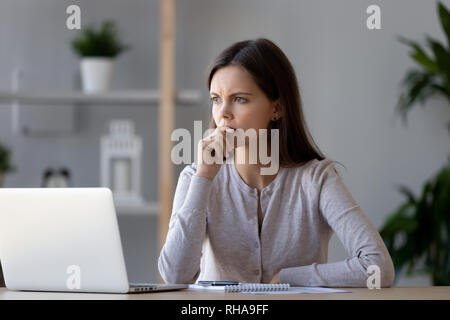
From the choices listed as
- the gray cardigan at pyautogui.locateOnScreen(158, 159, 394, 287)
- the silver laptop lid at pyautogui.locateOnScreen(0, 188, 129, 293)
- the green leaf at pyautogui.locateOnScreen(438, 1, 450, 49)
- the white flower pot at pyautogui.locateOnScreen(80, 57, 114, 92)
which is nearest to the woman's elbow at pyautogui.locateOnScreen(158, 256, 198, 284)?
the gray cardigan at pyautogui.locateOnScreen(158, 159, 394, 287)

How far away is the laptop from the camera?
127cm

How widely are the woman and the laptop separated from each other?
1.03 feet

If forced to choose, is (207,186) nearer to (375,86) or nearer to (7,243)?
(7,243)

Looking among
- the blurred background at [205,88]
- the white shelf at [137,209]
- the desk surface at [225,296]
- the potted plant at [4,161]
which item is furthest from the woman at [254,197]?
the potted plant at [4,161]

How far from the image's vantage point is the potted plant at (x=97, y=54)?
10.5 feet

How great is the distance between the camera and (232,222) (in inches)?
69.7

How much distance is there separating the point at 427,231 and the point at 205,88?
1.24 m

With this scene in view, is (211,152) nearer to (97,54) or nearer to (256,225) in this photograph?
(256,225)

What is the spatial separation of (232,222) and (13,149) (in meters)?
1.93

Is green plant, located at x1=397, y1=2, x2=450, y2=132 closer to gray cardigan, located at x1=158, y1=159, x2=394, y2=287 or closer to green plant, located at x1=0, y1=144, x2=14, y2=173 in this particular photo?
gray cardigan, located at x1=158, y1=159, x2=394, y2=287

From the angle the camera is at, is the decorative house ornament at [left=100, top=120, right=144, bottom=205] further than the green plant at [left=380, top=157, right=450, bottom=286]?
Yes

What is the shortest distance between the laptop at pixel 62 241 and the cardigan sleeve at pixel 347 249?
0.34 m

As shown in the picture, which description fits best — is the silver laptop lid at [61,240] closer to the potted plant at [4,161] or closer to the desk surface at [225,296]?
the desk surface at [225,296]

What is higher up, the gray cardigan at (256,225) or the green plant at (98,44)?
the green plant at (98,44)
